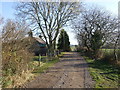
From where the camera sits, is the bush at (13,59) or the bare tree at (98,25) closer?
the bush at (13,59)

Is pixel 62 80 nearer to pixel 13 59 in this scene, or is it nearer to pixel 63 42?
pixel 13 59

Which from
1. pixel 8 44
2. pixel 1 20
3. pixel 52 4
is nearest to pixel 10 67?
A: pixel 8 44

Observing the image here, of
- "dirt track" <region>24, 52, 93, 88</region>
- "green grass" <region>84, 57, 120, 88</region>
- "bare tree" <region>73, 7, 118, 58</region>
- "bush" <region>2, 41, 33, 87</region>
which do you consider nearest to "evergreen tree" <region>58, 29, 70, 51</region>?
"bare tree" <region>73, 7, 118, 58</region>

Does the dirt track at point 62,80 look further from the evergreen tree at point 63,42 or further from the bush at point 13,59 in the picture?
the evergreen tree at point 63,42

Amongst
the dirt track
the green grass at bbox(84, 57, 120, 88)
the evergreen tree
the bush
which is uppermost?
the evergreen tree

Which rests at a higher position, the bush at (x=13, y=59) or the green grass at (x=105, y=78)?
the bush at (x=13, y=59)

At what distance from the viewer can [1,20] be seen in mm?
6164

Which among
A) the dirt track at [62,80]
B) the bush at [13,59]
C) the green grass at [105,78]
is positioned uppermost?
the bush at [13,59]

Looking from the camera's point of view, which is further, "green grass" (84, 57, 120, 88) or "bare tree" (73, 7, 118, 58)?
"bare tree" (73, 7, 118, 58)

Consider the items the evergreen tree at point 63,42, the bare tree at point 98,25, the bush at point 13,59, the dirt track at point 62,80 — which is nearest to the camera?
the dirt track at point 62,80

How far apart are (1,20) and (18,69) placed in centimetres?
278

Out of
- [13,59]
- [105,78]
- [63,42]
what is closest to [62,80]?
[105,78]

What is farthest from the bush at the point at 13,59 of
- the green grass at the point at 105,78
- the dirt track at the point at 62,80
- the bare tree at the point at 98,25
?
the bare tree at the point at 98,25

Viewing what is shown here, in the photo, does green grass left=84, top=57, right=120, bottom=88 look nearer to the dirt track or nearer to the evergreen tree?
the dirt track
